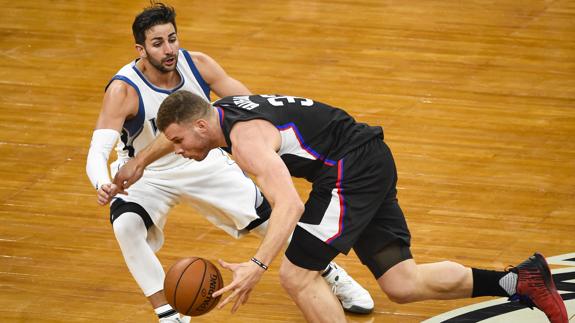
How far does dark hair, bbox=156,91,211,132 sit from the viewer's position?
4.25m

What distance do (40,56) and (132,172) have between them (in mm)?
4815

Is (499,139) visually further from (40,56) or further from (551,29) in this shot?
(40,56)

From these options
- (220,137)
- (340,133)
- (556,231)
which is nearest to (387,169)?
(340,133)

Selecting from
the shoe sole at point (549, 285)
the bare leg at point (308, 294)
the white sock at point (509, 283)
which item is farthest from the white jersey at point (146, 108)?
the shoe sole at point (549, 285)

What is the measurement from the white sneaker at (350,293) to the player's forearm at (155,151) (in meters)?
1.15

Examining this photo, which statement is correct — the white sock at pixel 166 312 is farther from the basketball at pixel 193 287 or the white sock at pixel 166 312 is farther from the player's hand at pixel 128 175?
the player's hand at pixel 128 175

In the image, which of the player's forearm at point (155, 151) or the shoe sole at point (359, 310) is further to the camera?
the shoe sole at point (359, 310)

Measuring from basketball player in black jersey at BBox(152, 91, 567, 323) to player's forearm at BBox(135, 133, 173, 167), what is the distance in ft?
1.82

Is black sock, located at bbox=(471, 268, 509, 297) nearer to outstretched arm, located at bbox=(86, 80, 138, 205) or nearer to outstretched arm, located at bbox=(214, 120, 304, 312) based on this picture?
outstretched arm, located at bbox=(214, 120, 304, 312)

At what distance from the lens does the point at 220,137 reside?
170 inches

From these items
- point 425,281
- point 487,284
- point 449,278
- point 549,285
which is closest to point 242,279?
point 425,281

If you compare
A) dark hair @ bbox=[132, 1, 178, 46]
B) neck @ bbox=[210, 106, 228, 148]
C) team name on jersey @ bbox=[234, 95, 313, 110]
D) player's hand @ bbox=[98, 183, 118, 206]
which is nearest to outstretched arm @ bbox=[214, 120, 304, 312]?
neck @ bbox=[210, 106, 228, 148]

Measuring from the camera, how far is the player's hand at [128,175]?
16.1 ft

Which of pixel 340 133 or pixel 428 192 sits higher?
pixel 340 133
